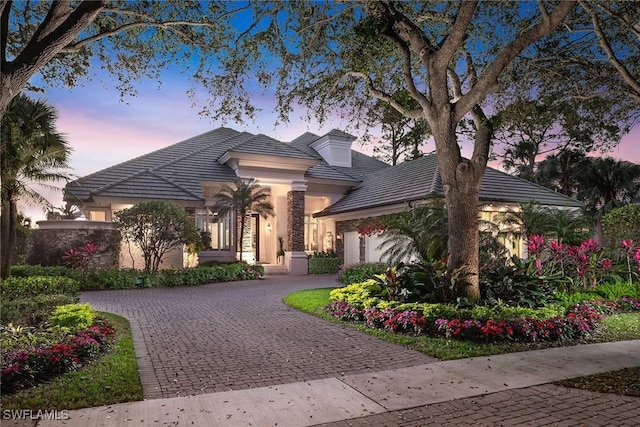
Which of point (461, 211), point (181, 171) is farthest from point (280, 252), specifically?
A: point (461, 211)

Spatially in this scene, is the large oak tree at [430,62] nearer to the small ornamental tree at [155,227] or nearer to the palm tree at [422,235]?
the palm tree at [422,235]

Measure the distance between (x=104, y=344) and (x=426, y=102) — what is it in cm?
750

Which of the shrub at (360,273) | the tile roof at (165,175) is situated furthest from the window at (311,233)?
the shrub at (360,273)

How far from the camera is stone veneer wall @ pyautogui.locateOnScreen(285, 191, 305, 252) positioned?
73.9 feet

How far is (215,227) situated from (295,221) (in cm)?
395

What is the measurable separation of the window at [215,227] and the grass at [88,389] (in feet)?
50.7

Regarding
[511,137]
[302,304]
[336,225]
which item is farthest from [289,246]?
[511,137]

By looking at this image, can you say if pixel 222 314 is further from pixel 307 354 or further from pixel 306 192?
pixel 306 192

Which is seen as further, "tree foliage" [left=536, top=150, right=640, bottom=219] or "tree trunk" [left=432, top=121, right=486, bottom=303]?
"tree foliage" [left=536, top=150, right=640, bottom=219]

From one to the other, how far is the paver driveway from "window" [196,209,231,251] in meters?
9.29

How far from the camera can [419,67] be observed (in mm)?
12062

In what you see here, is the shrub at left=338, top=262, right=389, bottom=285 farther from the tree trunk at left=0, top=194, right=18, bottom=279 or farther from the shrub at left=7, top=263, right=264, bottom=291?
the tree trunk at left=0, top=194, right=18, bottom=279
